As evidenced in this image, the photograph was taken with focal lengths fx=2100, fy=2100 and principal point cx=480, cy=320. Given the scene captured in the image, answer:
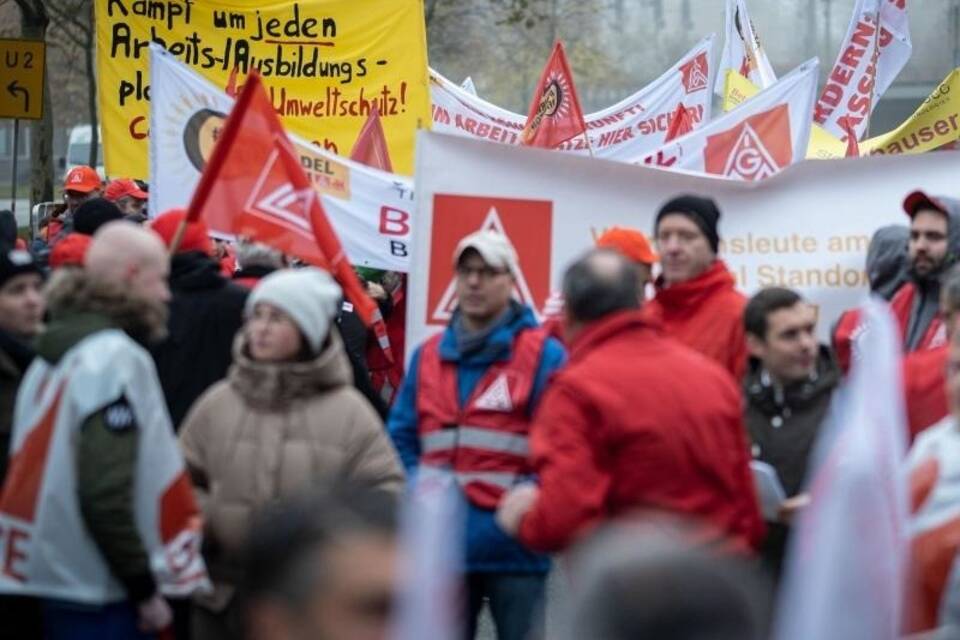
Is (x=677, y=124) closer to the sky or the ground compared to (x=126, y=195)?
closer to the sky

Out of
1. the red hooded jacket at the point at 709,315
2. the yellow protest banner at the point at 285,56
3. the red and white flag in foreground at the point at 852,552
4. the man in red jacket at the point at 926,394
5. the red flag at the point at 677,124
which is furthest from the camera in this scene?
the red flag at the point at 677,124

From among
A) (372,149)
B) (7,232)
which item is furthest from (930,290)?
(372,149)

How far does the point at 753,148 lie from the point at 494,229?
2.86 meters

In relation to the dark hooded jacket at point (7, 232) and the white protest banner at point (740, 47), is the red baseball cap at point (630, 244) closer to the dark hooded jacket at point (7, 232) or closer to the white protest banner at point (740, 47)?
the dark hooded jacket at point (7, 232)

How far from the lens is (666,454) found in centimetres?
489

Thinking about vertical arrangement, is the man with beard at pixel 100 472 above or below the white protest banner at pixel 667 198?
below

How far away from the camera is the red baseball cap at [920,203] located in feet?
23.2

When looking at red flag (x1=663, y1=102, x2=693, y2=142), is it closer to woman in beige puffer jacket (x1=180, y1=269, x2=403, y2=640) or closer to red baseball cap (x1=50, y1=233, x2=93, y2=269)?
red baseball cap (x1=50, y1=233, x2=93, y2=269)

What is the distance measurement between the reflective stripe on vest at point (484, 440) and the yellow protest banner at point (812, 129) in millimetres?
8603

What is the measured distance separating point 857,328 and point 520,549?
1.51 metres

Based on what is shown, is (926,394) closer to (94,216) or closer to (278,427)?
(278,427)

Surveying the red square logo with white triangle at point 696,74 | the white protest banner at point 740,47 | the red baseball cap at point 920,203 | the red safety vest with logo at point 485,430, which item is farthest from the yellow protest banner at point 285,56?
the red safety vest with logo at point 485,430

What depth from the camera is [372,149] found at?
11117 millimetres

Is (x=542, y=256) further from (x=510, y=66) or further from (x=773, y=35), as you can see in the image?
(x=510, y=66)
